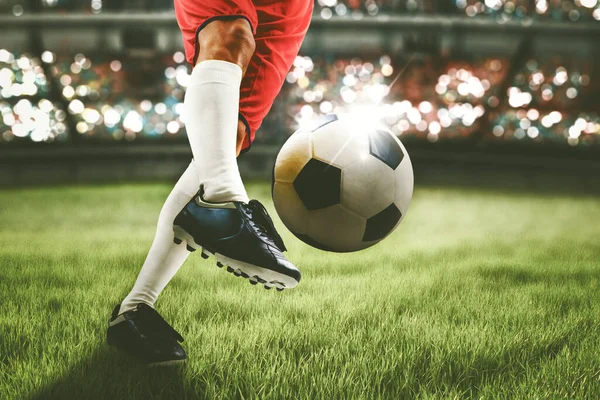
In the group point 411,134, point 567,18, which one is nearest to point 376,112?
point 411,134

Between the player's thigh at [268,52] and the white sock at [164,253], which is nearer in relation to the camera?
the white sock at [164,253]

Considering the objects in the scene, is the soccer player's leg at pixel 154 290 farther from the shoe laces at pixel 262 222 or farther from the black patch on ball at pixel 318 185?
the black patch on ball at pixel 318 185

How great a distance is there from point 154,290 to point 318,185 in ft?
2.31

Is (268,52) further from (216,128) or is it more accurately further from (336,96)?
(336,96)

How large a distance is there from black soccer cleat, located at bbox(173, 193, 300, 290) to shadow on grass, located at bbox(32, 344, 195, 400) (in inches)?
10.9

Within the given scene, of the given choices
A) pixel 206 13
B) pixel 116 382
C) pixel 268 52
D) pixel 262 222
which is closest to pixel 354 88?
pixel 268 52

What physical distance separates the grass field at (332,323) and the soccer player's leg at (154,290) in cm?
6

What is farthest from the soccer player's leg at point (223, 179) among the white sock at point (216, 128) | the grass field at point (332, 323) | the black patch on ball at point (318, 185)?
the black patch on ball at point (318, 185)

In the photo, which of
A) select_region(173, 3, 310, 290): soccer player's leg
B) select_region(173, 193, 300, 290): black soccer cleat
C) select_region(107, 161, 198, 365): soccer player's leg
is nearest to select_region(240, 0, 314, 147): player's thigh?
select_region(173, 3, 310, 290): soccer player's leg

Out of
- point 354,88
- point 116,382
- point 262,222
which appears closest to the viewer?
point 116,382

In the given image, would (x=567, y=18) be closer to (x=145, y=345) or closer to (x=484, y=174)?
(x=484, y=174)

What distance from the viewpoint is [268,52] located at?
1424 millimetres

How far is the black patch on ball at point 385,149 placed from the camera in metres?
1.81

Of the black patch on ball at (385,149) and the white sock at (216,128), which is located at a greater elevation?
the white sock at (216,128)
